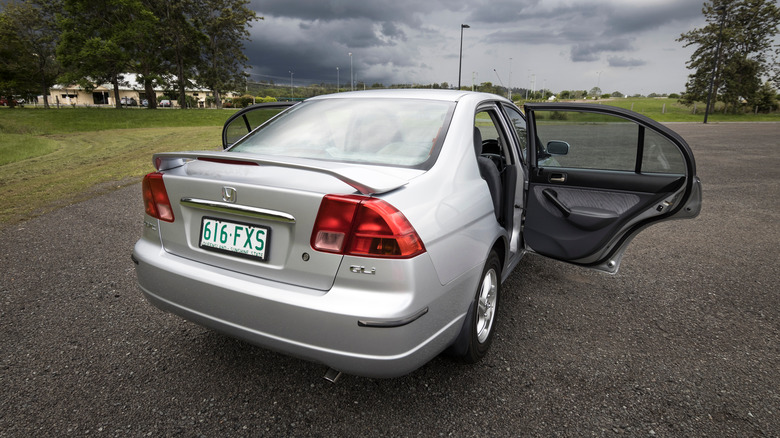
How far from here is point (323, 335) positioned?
1765 millimetres

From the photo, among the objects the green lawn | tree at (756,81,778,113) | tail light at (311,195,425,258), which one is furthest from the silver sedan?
tree at (756,81,778,113)

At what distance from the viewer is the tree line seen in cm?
3479

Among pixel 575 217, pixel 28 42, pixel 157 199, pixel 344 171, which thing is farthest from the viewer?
pixel 28 42

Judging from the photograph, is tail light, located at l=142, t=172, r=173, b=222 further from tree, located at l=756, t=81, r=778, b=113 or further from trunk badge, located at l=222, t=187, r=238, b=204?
tree, located at l=756, t=81, r=778, b=113

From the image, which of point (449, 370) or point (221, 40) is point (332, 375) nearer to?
point (449, 370)

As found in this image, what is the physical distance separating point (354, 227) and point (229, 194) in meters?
0.61

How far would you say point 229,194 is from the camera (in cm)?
193

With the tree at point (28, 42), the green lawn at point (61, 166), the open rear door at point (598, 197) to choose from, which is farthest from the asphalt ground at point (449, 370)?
the tree at point (28, 42)

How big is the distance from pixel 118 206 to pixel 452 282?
6231 millimetres

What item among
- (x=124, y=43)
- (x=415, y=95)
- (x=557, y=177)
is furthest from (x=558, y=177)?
(x=124, y=43)

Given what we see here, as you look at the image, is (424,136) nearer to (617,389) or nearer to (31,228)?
(617,389)

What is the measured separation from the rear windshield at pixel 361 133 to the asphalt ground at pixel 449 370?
4.02ft

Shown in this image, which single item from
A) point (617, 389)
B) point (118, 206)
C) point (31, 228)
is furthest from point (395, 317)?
point (118, 206)

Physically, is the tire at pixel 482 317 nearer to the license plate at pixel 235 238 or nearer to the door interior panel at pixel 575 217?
the door interior panel at pixel 575 217
